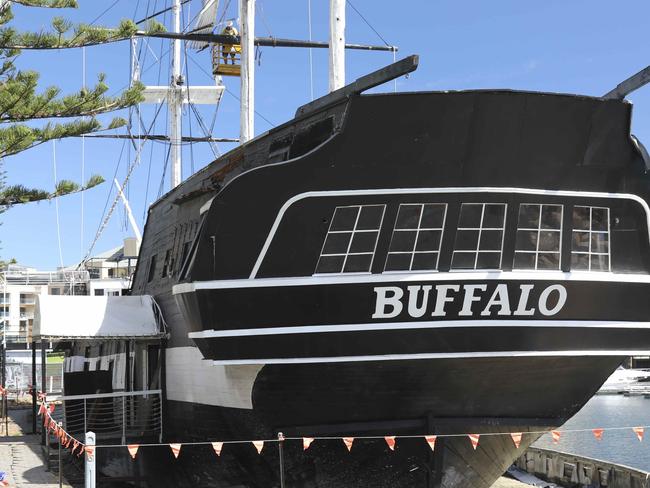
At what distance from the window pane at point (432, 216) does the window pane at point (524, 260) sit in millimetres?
1017

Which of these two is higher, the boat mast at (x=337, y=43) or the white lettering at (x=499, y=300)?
the boat mast at (x=337, y=43)

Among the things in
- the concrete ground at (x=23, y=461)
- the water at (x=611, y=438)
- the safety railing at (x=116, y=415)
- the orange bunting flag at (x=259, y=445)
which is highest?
the orange bunting flag at (x=259, y=445)

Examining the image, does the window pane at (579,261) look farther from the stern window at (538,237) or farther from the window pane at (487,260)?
the window pane at (487,260)

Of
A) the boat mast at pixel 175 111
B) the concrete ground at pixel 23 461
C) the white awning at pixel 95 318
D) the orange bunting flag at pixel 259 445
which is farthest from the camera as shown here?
the boat mast at pixel 175 111

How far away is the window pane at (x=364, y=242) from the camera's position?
10.2m

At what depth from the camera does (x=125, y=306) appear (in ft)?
49.2

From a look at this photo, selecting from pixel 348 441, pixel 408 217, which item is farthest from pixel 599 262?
pixel 348 441

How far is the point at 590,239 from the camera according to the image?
1051cm

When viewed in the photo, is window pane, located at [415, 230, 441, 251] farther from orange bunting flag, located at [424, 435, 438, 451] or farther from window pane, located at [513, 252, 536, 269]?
orange bunting flag, located at [424, 435, 438, 451]

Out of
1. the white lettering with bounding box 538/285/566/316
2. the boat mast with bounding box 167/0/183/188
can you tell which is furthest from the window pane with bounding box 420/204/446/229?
the boat mast with bounding box 167/0/183/188

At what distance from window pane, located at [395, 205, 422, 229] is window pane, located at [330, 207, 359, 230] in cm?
51

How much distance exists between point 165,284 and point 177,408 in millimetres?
2353

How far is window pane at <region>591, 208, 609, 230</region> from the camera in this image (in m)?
10.5

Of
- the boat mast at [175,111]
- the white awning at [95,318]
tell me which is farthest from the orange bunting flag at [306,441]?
the boat mast at [175,111]
